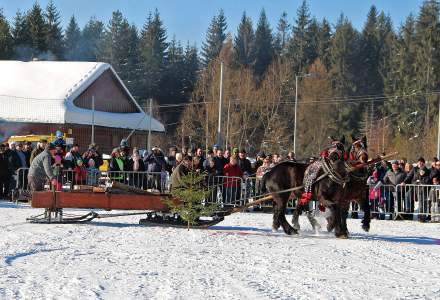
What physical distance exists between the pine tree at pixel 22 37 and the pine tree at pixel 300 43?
2932cm

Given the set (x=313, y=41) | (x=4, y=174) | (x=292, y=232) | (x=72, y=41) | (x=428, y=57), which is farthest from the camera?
(x=72, y=41)

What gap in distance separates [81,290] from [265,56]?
3431 inches

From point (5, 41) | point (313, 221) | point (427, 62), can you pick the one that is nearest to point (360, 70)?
point (427, 62)

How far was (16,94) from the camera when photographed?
5050 cm

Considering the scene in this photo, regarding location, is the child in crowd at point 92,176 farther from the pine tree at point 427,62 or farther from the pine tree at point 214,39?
the pine tree at point 214,39

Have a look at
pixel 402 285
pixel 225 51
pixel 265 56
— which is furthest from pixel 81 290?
pixel 265 56

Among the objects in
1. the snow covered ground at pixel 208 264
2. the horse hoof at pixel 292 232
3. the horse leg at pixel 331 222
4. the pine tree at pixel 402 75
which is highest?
the pine tree at pixel 402 75

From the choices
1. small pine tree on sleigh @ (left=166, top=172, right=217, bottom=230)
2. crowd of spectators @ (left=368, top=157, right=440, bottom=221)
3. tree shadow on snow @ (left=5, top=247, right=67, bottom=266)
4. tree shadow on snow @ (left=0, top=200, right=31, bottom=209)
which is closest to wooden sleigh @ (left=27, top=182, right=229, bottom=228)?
small pine tree on sleigh @ (left=166, top=172, right=217, bottom=230)

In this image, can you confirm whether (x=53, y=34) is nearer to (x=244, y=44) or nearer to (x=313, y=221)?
(x=244, y=44)

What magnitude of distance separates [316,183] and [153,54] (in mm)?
74403

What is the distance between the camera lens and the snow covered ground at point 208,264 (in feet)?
28.3

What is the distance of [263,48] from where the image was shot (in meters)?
95.0

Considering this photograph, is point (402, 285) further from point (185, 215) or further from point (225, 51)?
point (225, 51)

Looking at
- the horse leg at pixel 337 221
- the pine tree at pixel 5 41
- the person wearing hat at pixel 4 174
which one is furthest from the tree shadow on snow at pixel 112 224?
the pine tree at pixel 5 41
